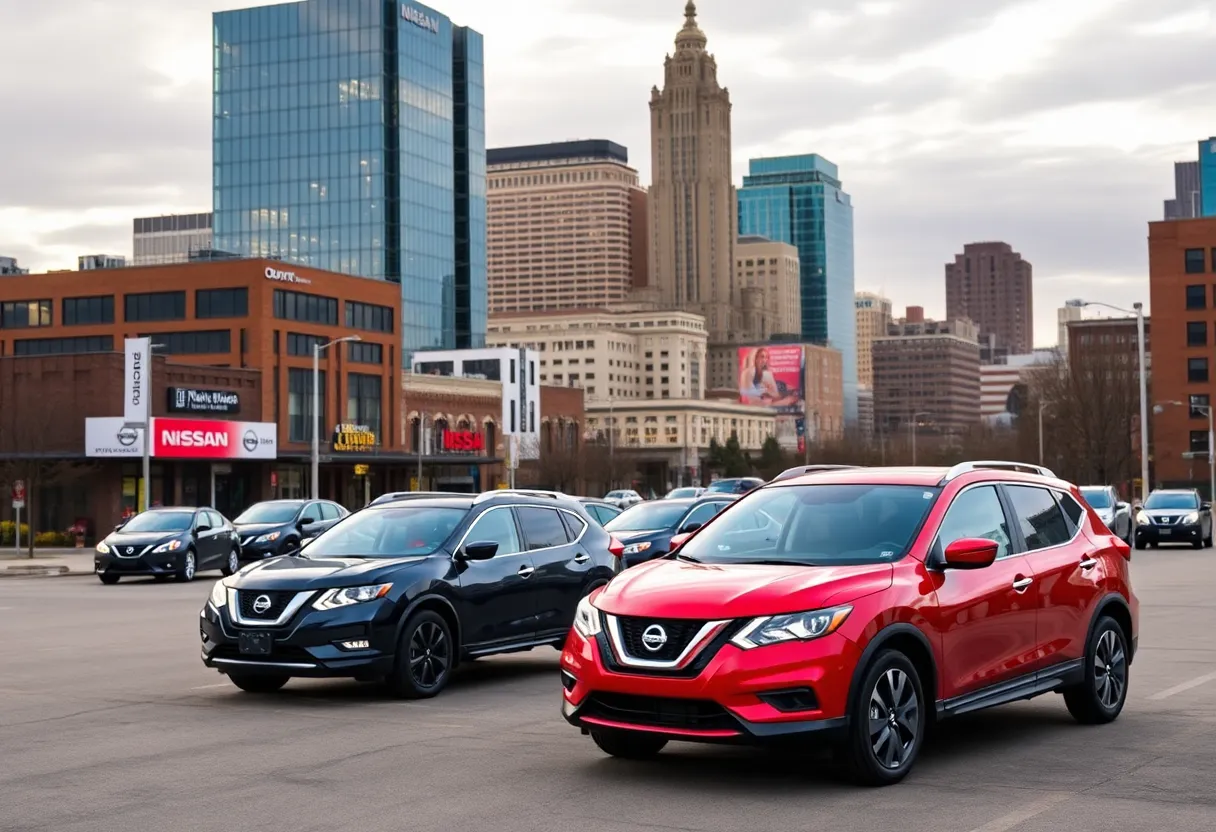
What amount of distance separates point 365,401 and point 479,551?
72.5 m

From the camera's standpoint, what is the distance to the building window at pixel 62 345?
8181 cm

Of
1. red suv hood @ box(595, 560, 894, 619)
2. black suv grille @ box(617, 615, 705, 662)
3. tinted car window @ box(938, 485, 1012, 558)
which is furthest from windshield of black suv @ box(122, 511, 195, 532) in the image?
black suv grille @ box(617, 615, 705, 662)

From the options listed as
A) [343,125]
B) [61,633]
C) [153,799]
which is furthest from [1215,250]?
[153,799]

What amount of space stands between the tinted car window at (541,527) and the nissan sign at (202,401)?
50648 millimetres

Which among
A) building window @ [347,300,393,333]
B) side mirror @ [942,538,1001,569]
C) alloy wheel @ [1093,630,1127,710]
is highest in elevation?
building window @ [347,300,393,333]

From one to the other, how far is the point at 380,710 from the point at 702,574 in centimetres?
406

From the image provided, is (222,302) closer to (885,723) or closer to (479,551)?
(479,551)

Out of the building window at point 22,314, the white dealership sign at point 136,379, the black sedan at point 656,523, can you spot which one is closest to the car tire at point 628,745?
the black sedan at point 656,523

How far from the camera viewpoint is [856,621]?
8.22 metres

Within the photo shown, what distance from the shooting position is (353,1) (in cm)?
13462

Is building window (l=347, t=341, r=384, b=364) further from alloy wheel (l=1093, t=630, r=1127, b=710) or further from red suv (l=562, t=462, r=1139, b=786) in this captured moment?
red suv (l=562, t=462, r=1139, b=786)

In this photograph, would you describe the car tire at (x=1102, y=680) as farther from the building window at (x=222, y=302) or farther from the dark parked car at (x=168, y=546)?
the building window at (x=222, y=302)

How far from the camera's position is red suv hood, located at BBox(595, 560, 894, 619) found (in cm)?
813

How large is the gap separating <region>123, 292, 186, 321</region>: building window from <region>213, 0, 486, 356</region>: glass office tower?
53.0 m
